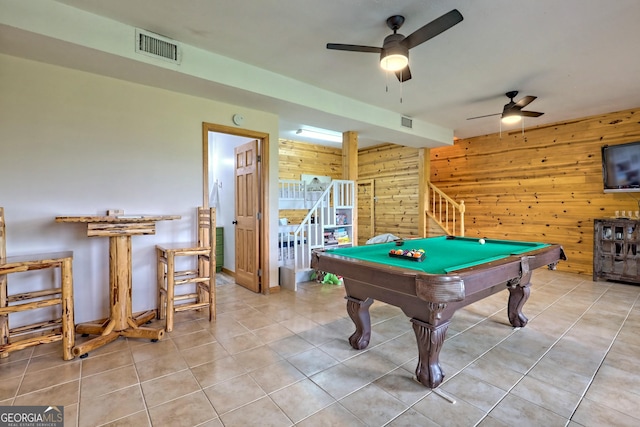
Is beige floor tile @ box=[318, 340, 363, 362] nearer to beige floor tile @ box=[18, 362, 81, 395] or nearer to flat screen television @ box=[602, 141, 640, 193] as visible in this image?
beige floor tile @ box=[18, 362, 81, 395]

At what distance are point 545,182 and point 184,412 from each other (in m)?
6.76

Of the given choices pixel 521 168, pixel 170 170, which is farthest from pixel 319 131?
pixel 521 168

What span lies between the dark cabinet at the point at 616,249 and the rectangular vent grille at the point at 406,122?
133 inches

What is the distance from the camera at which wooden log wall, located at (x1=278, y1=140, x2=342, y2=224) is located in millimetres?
7477

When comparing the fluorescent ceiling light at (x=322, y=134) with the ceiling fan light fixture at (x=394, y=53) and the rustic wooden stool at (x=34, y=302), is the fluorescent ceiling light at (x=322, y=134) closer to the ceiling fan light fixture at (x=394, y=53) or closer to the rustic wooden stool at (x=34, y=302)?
the ceiling fan light fixture at (x=394, y=53)

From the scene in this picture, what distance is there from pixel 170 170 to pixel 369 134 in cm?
344

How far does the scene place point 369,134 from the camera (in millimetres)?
5426

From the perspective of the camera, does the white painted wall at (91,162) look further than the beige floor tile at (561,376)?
Yes

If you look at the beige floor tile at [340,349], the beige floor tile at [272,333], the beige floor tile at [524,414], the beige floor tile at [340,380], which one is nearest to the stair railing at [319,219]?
the beige floor tile at [272,333]

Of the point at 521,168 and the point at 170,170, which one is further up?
the point at 521,168

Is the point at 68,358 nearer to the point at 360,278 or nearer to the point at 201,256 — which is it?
the point at 201,256

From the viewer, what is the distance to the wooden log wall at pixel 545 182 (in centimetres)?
514

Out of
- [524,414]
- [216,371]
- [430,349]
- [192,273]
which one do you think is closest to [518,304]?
[524,414]

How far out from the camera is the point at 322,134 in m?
6.57
